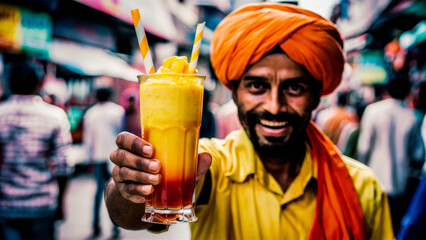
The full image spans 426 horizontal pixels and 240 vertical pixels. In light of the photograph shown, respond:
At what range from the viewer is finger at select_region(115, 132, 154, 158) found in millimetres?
1257

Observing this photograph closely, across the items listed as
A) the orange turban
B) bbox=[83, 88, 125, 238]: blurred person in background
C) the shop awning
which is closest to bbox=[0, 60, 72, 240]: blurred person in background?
bbox=[83, 88, 125, 238]: blurred person in background

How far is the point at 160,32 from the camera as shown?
40.9ft

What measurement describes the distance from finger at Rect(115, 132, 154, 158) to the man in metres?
0.52

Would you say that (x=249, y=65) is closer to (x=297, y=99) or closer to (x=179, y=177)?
(x=297, y=99)

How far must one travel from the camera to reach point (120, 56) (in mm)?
11070

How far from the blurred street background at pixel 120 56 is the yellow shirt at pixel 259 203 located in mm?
2767

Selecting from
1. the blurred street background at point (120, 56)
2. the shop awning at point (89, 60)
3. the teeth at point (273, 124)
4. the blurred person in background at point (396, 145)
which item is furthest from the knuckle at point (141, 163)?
the shop awning at point (89, 60)

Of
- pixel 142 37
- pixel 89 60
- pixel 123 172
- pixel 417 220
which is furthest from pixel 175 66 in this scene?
pixel 89 60

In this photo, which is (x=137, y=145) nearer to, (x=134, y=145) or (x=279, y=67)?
(x=134, y=145)

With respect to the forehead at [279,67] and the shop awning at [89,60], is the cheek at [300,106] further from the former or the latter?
the shop awning at [89,60]

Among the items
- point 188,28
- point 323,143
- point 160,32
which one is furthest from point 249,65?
point 188,28

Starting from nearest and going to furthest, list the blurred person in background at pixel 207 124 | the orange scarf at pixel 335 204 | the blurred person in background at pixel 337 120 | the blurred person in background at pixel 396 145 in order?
the orange scarf at pixel 335 204
the blurred person in background at pixel 396 145
the blurred person in background at pixel 207 124
the blurred person in background at pixel 337 120

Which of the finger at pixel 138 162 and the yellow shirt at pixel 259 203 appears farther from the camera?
the yellow shirt at pixel 259 203

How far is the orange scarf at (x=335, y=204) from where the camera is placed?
176cm
